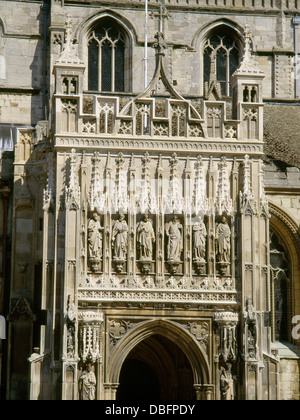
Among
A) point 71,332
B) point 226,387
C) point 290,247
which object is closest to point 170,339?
point 226,387

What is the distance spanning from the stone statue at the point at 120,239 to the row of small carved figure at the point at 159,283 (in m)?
0.68

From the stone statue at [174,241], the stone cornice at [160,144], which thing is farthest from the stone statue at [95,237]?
the stone cornice at [160,144]

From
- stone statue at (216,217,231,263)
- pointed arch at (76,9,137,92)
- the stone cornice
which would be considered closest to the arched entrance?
stone statue at (216,217,231,263)

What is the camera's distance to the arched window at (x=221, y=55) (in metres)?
49.5

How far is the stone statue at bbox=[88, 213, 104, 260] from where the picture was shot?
1419 inches

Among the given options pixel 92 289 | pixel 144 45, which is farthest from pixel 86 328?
pixel 144 45

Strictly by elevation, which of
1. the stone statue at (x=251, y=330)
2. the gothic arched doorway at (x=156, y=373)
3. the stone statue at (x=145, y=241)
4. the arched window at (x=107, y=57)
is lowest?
the gothic arched doorway at (x=156, y=373)

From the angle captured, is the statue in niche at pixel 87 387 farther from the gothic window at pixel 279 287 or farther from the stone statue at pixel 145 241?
the gothic window at pixel 279 287

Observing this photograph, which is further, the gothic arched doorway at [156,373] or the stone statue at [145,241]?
the gothic arched doorway at [156,373]

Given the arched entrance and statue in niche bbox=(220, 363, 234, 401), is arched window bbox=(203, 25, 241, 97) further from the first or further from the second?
statue in niche bbox=(220, 363, 234, 401)

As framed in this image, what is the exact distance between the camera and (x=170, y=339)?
36469mm

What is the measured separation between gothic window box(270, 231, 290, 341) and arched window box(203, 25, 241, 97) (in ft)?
31.5

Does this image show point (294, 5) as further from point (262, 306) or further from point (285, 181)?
point (262, 306)

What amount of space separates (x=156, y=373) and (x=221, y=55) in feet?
51.0
